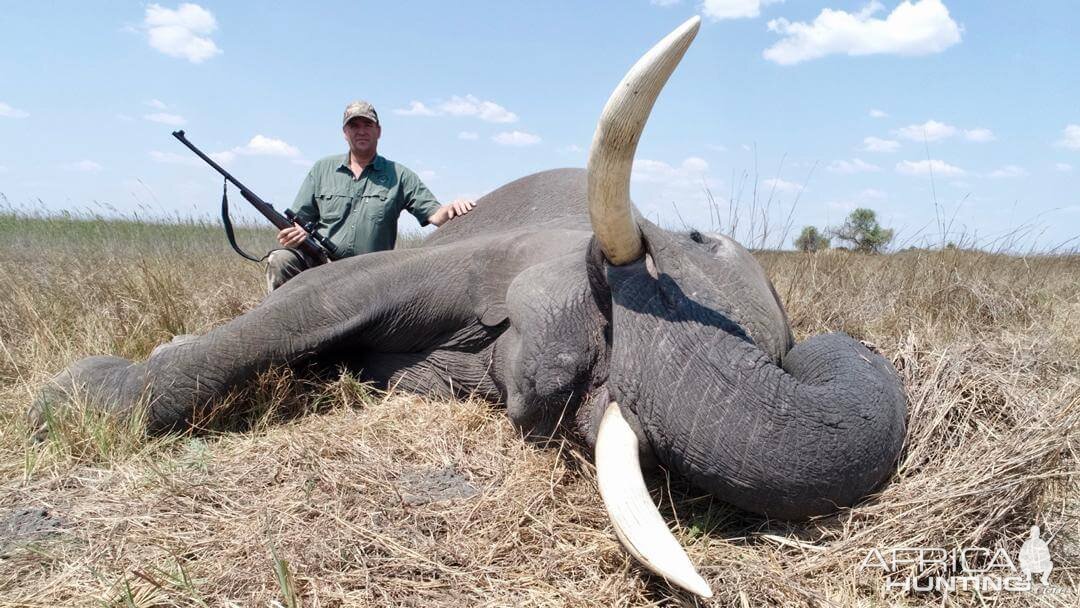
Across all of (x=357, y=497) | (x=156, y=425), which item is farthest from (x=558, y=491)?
(x=156, y=425)

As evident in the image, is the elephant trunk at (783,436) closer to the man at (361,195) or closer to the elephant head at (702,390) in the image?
the elephant head at (702,390)

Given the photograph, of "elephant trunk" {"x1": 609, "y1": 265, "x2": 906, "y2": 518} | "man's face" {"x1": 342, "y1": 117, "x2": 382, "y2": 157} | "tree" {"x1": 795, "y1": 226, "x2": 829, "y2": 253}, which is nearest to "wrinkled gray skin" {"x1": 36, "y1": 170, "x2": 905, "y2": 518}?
"elephant trunk" {"x1": 609, "y1": 265, "x2": 906, "y2": 518}

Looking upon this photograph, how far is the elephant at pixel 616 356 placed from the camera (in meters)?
2.27

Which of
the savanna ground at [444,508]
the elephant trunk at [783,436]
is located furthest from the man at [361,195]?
the elephant trunk at [783,436]

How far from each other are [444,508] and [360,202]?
3449 mm

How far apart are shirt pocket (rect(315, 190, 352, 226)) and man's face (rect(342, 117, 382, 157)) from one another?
365mm

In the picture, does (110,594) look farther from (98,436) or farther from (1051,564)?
(1051,564)

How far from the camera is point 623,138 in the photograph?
2.28 m

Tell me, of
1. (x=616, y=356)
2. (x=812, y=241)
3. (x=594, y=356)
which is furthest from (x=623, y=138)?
(x=812, y=241)

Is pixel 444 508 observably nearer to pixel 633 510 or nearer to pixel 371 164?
pixel 633 510

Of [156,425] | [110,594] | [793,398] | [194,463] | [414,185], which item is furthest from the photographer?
[414,185]

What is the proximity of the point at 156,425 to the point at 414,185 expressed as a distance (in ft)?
9.75

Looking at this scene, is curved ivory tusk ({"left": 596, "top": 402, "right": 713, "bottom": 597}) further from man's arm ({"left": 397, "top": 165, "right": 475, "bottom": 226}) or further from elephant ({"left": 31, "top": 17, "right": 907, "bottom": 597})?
man's arm ({"left": 397, "top": 165, "right": 475, "bottom": 226})

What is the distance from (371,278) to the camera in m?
3.68
